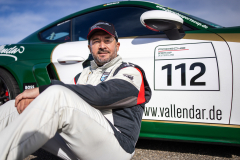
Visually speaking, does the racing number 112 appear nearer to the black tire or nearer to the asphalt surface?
the asphalt surface

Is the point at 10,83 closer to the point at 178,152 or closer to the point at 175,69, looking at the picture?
the point at 175,69

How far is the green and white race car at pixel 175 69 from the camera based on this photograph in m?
1.42

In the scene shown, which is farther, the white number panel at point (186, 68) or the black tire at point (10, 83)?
the black tire at point (10, 83)

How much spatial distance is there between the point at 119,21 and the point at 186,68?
93cm

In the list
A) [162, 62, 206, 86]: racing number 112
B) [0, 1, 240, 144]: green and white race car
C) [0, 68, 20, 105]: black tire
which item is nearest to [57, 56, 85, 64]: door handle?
[0, 1, 240, 144]: green and white race car

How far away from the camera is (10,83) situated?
1.95 meters

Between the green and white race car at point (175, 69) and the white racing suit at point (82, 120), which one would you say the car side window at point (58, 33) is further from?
the white racing suit at point (82, 120)

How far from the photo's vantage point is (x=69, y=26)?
7.27 feet

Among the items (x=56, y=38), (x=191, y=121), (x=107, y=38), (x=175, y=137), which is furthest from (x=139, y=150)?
(x=56, y=38)

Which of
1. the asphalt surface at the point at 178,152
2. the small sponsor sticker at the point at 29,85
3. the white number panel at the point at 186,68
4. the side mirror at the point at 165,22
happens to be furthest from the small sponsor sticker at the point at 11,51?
the white number panel at the point at 186,68

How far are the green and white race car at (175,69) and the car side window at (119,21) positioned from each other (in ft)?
0.04

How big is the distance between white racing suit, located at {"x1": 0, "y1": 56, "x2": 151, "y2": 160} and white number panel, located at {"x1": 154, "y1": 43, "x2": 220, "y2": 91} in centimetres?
34

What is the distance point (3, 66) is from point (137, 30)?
59.4 inches

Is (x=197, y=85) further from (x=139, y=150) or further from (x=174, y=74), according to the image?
(x=139, y=150)
